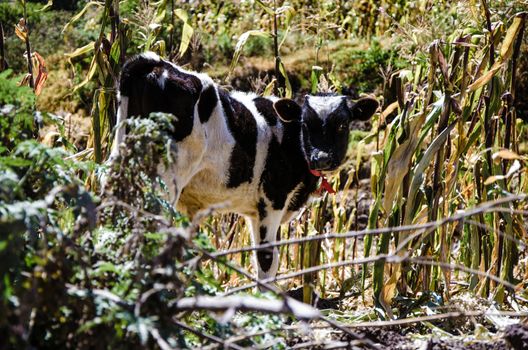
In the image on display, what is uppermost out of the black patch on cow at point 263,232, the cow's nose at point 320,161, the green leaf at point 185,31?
the green leaf at point 185,31

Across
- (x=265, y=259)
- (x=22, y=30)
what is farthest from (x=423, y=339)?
(x=22, y=30)

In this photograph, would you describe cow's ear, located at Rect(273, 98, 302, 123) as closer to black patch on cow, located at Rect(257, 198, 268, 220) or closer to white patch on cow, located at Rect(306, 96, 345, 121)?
white patch on cow, located at Rect(306, 96, 345, 121)

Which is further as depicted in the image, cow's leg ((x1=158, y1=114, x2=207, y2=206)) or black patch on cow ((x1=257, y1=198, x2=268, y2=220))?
black patch on cow ((x1=257, y1=198, x2=268, y2=220))

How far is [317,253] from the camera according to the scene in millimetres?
5461

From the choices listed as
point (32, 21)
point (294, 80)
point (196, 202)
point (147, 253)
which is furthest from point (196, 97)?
point (32, 21)

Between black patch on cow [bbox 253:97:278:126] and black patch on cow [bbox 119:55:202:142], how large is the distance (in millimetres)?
765

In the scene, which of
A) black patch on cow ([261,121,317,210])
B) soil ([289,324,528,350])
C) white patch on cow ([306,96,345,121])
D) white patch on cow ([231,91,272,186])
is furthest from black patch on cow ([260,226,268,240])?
soil ([289,324,528,350])

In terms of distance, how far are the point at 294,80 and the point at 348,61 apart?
2.95ft

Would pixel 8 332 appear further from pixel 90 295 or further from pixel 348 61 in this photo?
pixel 348 61

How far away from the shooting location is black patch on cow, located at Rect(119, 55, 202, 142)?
4.84 metres

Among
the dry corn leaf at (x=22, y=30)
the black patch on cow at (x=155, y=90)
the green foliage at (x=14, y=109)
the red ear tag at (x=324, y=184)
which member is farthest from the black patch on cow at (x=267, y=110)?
the green foliage at (x=14, y=109)

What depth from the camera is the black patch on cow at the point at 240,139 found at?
5281mm

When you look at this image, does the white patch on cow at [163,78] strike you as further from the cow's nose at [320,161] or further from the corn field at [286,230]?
the cow's nose at [320,161]

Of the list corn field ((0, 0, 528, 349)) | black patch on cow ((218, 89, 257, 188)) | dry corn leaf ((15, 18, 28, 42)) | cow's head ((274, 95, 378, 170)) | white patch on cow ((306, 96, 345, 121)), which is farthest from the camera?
white patch on cow ((306, 96, 345, 121))
